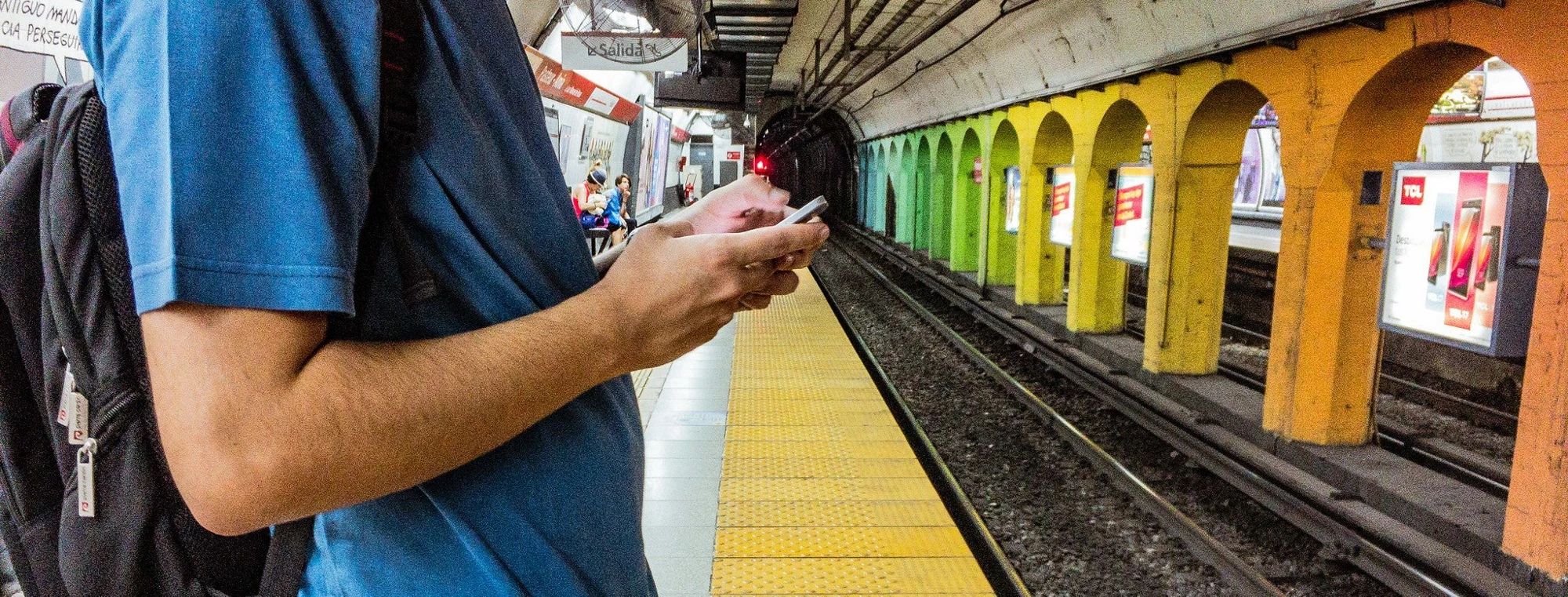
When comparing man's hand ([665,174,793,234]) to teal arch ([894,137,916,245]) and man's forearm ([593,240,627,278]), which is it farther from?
teal arch ([894,137,916,245])

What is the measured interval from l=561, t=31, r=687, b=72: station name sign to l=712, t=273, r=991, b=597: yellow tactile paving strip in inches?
138

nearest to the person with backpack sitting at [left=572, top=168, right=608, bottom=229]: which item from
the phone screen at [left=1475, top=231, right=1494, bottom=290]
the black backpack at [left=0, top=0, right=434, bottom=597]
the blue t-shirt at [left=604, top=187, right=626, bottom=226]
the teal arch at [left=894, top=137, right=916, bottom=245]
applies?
the blue t-shirt at [left=604, top=187, right=626, bottom=226]

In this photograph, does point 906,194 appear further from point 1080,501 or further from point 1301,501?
point 1301,501

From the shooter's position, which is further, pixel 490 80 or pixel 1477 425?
pixel 1477 425

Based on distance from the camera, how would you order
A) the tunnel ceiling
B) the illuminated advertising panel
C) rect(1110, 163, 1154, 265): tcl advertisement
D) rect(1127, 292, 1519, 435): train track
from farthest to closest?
1. the illuminated advertising panel
2. rect(1110, 163, 1154, 265): tcl advertisement
3. rect(1127, 292, 1519, 435): train track
4. the tunnel ceiling

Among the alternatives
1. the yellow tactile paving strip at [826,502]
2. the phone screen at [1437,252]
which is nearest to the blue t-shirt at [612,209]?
the yellow tactile paving strip at [826,502]

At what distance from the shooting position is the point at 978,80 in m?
15.5

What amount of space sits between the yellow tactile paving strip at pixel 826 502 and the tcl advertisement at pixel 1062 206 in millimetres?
5233

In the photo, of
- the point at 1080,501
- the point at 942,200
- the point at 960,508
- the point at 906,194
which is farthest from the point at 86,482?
the point at 906,194

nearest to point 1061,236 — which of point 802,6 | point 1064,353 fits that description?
point 1064,353

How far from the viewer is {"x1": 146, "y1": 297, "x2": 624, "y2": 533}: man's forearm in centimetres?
63

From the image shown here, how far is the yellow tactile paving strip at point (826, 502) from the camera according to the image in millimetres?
4105

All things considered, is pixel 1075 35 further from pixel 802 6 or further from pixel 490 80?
pixel 490 80

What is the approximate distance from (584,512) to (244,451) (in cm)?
33
